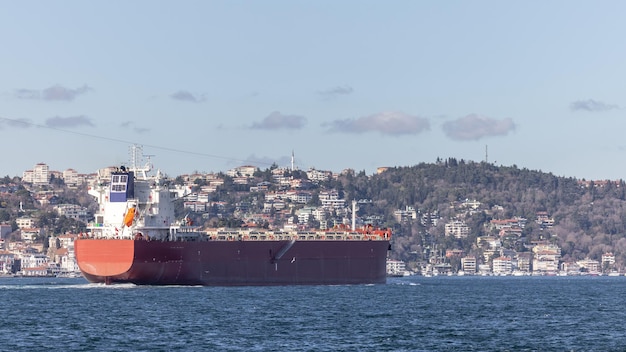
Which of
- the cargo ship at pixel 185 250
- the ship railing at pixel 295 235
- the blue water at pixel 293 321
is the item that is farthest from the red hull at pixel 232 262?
the ship railing at pixel 295 235

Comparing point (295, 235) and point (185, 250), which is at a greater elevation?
point (295, 235)

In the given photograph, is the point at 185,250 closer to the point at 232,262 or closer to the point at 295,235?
the point at 232,262

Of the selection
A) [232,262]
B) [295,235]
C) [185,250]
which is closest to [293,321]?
[185,250]

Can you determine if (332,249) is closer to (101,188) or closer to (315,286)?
(315,286)

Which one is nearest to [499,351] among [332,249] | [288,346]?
[288,346]

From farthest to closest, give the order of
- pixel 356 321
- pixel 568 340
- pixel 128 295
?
pixel 128 295, pixel 356 321, pixel 568 340

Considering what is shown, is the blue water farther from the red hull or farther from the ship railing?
the ship railing
